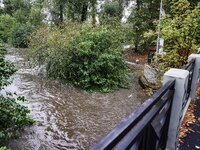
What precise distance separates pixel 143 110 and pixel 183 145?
2041 millimetres

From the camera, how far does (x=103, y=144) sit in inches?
42.7

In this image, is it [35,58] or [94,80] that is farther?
[35,58]

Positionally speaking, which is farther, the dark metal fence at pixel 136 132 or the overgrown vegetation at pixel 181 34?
the overgrown vegetation at pixel 181 34

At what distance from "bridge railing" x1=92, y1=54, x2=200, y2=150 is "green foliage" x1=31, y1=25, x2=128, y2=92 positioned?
5274mm

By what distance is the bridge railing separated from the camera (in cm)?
121

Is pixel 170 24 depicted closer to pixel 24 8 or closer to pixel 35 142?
pixel 35 142

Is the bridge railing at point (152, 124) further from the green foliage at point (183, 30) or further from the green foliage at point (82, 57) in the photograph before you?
the green foliage at point (82, 57)

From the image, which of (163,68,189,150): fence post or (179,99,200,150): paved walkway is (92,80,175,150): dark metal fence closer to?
(163,68,189,150): fence post

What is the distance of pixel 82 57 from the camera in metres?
8.50

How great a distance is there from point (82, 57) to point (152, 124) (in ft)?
22.5

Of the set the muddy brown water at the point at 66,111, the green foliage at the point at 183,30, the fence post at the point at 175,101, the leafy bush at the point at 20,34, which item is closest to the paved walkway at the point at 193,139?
the fence post at the point at 175,101

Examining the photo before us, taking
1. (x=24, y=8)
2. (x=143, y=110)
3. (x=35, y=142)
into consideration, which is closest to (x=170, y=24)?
(x=35, y=142)

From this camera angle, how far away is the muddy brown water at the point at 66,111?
4.68 meters

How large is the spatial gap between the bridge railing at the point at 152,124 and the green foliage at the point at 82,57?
527 cm
